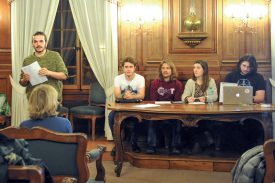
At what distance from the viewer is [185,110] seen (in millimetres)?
4395

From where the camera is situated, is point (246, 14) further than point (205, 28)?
No

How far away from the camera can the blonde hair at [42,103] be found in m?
2.87

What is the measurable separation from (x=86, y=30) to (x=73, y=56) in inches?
24.9

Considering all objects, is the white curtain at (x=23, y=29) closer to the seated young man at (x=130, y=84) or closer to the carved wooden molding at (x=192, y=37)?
the seated young man at (x=130, y=84)

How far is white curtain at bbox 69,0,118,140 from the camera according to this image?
630 cm

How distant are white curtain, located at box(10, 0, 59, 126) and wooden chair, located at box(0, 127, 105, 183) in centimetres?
415

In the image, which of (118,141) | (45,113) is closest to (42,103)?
(45,113)

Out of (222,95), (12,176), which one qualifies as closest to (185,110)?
(222,95)

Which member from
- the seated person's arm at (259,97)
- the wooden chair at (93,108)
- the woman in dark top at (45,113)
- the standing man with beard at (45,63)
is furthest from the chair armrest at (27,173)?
the wooden chair at (93,108)

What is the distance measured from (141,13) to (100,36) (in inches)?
27.1

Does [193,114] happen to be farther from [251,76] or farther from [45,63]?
[45,63]

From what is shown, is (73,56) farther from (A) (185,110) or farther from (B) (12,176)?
(B) (12,176)

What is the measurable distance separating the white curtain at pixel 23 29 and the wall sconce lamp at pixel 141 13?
108 centimetres

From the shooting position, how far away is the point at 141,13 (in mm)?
6336
